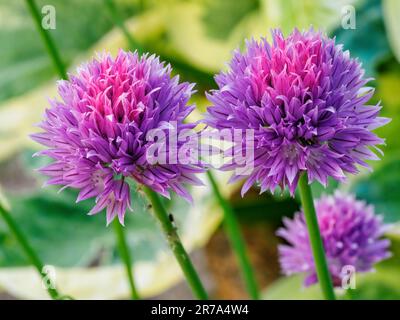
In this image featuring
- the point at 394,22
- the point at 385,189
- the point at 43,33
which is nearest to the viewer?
the point at 43,33

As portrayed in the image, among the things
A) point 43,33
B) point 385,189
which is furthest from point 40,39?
point 43,33

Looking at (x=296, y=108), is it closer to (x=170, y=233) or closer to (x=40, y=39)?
(x=170, y=233)

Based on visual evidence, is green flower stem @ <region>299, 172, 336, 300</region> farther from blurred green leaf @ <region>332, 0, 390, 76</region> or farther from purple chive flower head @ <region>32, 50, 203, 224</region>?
blurred green leaf @ <region>332, 0, 390, 76</region>

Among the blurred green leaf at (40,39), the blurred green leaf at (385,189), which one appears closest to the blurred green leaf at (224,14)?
the blurred green leaf at (40,39)

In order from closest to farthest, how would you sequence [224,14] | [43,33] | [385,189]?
[43,33] → [385,189] → [224,14]

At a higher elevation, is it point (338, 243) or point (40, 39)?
point (40, 39)

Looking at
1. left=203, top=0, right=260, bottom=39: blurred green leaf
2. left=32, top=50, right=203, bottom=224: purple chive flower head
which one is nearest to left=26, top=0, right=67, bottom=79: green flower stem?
left=32, top=50, right=203, bottom=224: purple chive flower head
